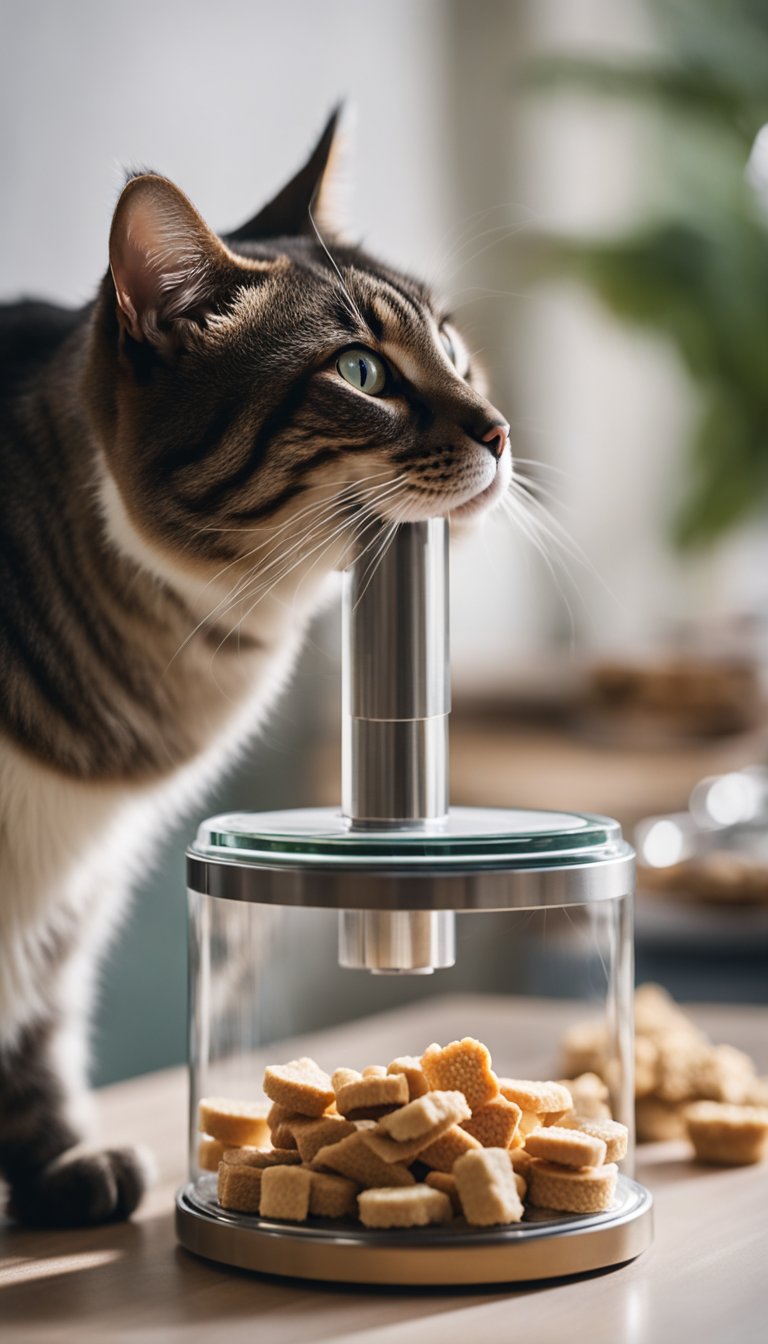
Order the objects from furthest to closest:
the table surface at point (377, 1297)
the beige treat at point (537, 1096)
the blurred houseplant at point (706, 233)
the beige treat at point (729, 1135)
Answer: the blurred houseplant at point (706, 233), the beige treat at point (729, 1135), the beige treat at point (537, 1096), the table surface at point (377, 1297)

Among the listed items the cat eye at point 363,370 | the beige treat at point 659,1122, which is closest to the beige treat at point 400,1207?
the beige treat at point 659,1122

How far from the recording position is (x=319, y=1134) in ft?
2.50

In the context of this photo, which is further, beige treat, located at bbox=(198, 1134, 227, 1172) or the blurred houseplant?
the blurred houseplant

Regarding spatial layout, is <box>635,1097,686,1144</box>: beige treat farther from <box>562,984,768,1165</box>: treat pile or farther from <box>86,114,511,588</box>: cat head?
<box>86,114,511,588</box>: cat head

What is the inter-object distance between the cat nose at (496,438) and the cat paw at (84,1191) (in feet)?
1.58

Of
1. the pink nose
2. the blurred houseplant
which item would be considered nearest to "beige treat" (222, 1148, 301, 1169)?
the pink nose

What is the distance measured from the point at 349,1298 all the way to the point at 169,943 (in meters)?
1.01

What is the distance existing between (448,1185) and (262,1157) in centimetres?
11

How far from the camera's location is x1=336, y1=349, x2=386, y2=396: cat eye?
877mm

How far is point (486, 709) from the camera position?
8.27ft

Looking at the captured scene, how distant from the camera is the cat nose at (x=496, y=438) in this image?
863 millimetres

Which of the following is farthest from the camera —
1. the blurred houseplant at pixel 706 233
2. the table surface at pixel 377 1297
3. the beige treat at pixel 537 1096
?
the blurred houseplant at pixel 706 233

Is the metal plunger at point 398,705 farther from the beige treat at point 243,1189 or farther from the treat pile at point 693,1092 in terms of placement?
the treat pile at point 693,1092

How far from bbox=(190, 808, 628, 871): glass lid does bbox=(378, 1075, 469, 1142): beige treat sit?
0.11m
